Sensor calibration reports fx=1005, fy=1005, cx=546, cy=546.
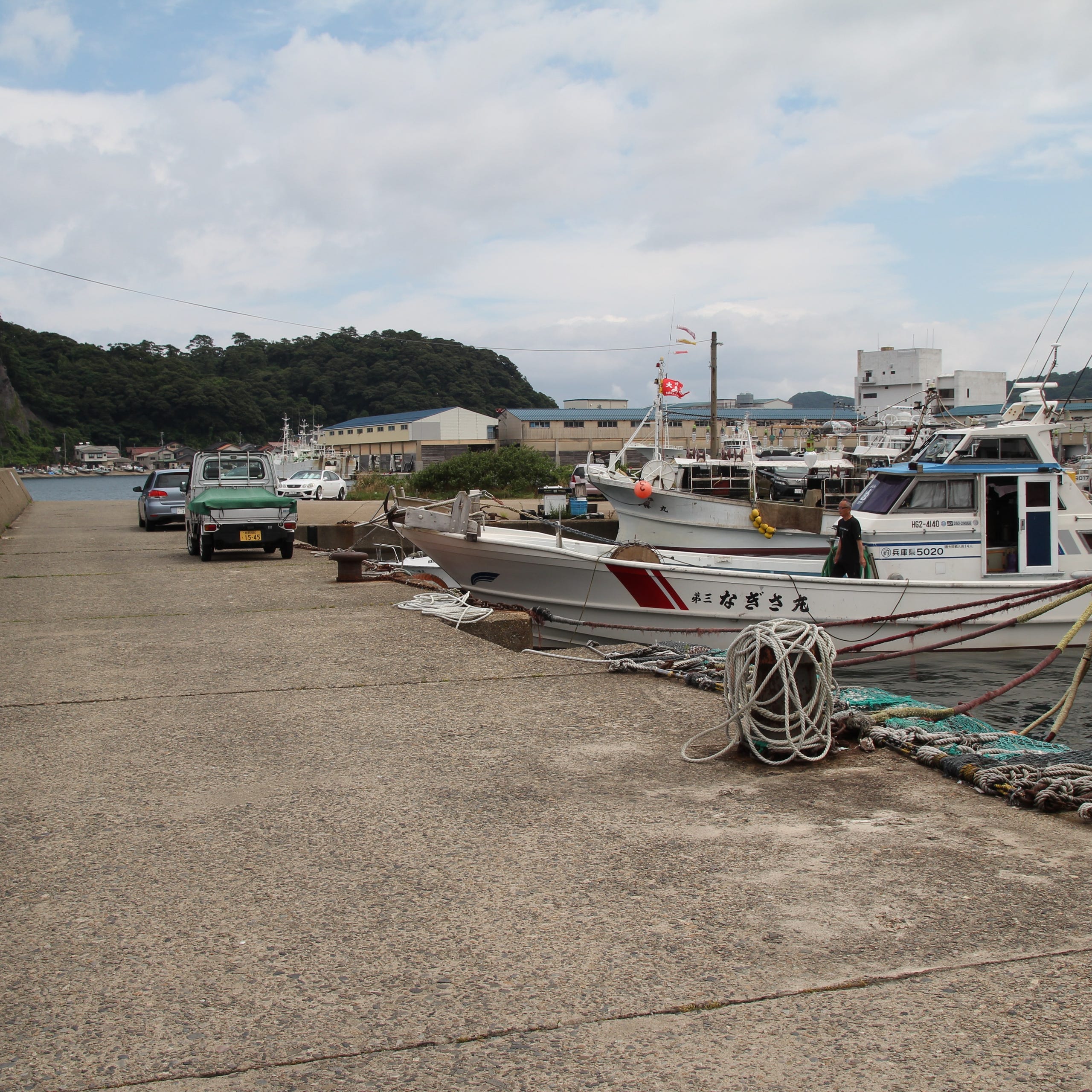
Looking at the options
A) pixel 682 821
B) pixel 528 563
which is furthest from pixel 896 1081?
pixel 528 563

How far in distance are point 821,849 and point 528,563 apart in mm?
9356

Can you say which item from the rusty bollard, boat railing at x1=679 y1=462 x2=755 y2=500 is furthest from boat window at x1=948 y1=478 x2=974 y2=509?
boat railing at x1=679 y1=462 x2=755 y2=500

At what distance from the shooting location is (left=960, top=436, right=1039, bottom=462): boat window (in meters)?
13.5

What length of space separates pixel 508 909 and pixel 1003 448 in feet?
40.0

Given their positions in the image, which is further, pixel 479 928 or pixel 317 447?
pixel 317 447

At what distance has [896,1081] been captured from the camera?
8.12 ft

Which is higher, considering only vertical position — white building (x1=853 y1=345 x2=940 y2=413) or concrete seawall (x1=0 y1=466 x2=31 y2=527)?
white building (x1=853 y1=345 x2=940 y2=413)

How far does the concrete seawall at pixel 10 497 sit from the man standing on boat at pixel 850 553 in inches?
742

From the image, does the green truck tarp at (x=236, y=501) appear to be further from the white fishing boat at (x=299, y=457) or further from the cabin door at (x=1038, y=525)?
the white fishing boat at (x=299, y=457)

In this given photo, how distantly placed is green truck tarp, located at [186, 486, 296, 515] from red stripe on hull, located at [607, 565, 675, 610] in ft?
18.5

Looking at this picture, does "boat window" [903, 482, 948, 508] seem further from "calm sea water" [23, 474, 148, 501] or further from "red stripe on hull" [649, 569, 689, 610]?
"calm sea water" [23, 474, 148, 501]

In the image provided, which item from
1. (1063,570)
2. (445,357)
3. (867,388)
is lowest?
(1063,570)

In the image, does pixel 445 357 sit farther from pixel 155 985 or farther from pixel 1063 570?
pixel 155 985

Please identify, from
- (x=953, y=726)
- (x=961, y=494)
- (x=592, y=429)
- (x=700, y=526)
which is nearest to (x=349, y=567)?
(x=961, y=494)
